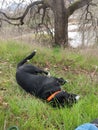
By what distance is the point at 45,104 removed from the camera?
4.53 meters

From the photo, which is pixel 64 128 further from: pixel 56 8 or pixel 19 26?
pixel 19 26

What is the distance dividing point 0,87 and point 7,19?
36.3ft

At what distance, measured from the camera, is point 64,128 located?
3818 millimetres

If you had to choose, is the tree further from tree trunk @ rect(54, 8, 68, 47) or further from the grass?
the grass

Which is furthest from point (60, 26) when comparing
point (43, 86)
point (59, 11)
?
point (43, 86)

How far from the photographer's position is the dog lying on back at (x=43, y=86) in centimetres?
454

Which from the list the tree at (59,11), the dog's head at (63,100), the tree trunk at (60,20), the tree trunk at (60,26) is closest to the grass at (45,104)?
the dog's head at (63,100)

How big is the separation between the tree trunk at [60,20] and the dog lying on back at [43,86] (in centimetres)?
784

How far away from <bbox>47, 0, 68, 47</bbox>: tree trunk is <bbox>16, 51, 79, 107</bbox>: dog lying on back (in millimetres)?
7835

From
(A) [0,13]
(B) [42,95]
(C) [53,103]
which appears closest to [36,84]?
(B) [42,95]

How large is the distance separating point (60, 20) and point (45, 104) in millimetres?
9731

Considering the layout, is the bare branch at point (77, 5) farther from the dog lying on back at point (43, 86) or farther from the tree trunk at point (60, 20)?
the dog lying on back at point (43, 86)

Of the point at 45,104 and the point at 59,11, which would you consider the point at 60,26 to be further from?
the point at 45,104

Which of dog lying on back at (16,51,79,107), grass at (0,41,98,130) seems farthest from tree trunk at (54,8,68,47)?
dog lying on back at (16,51,79,107)
